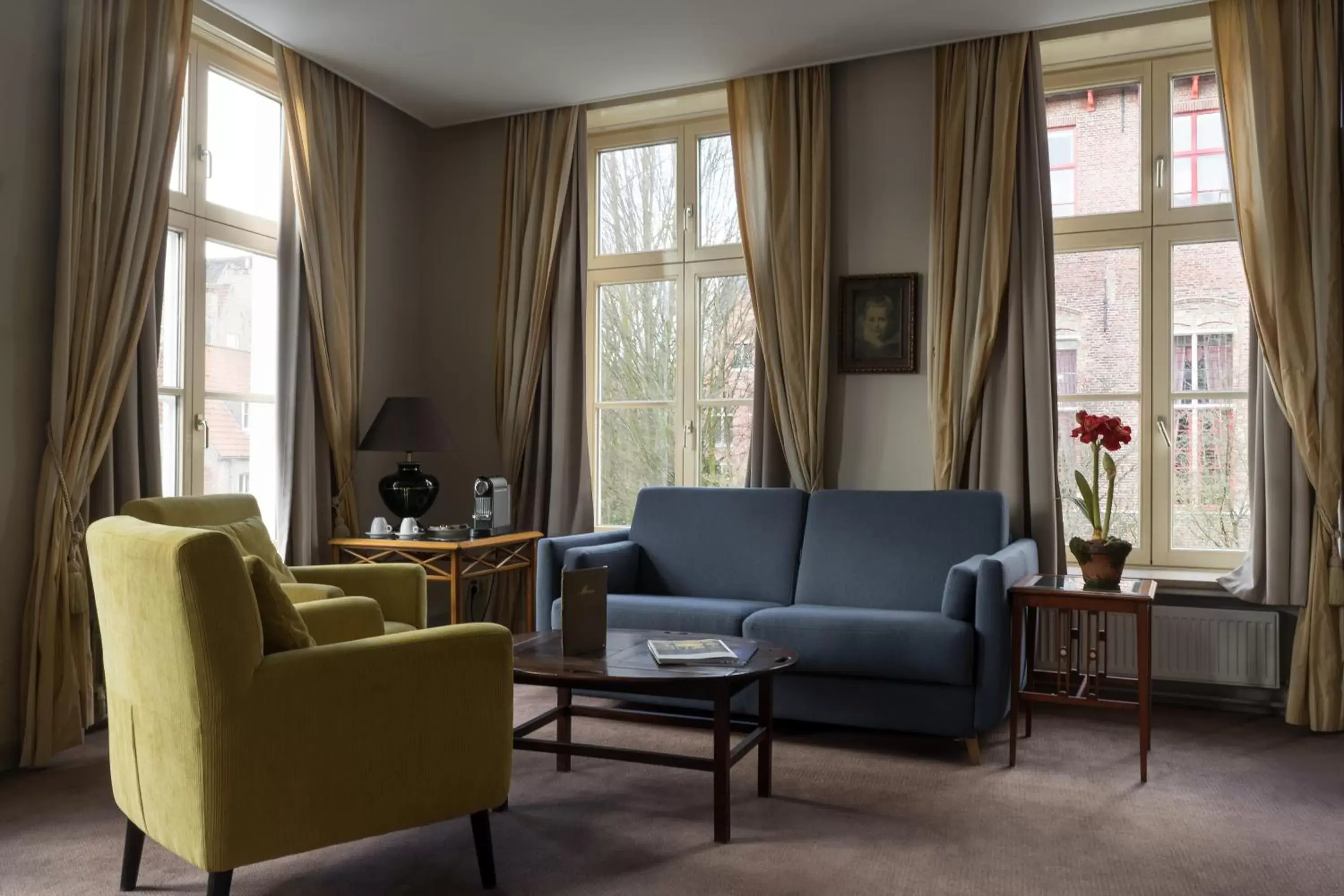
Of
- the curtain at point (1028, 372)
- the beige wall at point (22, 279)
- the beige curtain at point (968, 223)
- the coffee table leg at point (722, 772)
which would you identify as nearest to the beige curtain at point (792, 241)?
the beige curtain at point (968, 223)

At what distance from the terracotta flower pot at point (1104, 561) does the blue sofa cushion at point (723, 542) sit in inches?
47.7

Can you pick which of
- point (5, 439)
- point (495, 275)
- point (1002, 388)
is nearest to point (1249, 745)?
point (1002, 388)

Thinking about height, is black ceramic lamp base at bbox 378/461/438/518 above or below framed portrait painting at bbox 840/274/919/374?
below

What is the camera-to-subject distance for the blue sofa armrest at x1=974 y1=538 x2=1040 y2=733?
3.31 meters

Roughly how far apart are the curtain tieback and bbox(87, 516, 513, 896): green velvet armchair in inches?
48.4

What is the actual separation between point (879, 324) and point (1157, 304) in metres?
1.20

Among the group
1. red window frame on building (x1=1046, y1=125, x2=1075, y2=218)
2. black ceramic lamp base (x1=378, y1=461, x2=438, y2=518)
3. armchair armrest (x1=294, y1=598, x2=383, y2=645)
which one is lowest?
armchair armrest (x1=294, y1=598, x2=383, y2=645)

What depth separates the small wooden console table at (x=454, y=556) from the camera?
430cm

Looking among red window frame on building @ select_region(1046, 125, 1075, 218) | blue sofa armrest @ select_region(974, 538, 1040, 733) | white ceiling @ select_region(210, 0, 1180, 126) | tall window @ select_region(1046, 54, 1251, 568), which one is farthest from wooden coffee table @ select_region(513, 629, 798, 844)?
red window frame on building @ select_region(1046, 125, 1075, 218)

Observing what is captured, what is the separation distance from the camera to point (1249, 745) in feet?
11.6

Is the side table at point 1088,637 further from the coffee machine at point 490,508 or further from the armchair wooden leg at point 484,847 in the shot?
the coffee machine at point 490,508

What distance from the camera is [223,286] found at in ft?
14.0

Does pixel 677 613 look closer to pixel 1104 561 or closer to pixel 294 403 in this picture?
pixel 1104 561

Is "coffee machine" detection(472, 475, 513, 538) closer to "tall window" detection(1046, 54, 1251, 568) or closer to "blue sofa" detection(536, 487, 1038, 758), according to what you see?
"blue sofa" detection(536, 487, 1038, 758)
